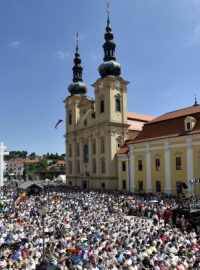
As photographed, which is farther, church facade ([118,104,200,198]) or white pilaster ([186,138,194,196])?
church facade ([118,104,200,198])

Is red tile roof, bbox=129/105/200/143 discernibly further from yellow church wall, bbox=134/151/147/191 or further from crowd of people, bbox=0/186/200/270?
crowd of people, bbox=0/186/200/270

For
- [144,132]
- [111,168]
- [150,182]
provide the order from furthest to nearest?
1. [111,168]
2. [144,132]
3. [150,182]

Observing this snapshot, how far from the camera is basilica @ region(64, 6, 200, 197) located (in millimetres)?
37031

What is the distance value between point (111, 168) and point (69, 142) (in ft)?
49.0

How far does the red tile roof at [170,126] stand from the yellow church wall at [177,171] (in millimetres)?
1896

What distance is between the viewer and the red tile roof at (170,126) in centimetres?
3731

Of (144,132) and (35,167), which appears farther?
(35,167)

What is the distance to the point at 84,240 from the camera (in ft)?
50.1

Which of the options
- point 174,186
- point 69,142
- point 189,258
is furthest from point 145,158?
point 189,258

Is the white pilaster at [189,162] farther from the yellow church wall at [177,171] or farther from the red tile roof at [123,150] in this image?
the red tile roof at [123,150]

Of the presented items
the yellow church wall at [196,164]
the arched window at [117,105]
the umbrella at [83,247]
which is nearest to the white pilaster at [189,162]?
the yellow church wall at [196,164]

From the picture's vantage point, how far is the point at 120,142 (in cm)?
4988

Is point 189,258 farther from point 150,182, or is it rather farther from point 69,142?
point 69,142

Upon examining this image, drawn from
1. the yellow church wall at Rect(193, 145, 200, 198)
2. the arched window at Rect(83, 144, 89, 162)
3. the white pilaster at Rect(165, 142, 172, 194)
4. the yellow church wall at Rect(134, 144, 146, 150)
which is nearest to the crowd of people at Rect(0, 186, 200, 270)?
the yellow church wall at Rect(193, 145, 200, 198)
